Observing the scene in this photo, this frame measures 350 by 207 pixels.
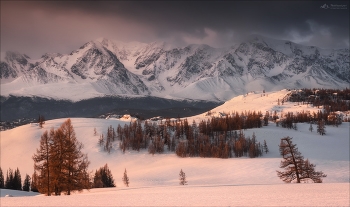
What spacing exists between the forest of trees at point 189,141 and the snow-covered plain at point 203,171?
4.56 metres

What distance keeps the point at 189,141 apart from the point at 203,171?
4026 cm

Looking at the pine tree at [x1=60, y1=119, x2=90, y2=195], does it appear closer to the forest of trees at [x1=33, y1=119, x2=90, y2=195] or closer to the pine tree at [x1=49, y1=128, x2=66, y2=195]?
the forest of trees at [x1=33, y1=119, x2=90, y2=195]

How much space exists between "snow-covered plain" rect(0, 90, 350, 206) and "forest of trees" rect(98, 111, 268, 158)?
456 cm

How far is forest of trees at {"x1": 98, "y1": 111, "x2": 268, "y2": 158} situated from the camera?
435 feet

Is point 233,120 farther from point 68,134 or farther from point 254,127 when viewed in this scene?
point 68,134

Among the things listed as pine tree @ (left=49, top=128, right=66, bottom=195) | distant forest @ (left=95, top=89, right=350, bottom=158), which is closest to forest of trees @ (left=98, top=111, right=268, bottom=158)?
distant forest @ (left=95, top=89, right=350, bottom=158)

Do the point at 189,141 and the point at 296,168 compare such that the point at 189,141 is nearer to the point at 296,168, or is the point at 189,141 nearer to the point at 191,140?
the point at 191,140

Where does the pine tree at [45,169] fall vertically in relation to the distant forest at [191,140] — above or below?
above

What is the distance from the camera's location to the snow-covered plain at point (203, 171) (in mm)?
26266

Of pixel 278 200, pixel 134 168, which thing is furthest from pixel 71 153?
pixel 134 168

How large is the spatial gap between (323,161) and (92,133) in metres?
103

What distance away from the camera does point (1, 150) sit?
14225 centimetres

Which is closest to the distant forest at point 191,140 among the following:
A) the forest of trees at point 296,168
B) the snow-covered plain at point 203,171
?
the snow-covered plain at point 203,171

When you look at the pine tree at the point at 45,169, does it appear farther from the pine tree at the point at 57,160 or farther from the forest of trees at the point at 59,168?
the pine tree at the point at 57,160
